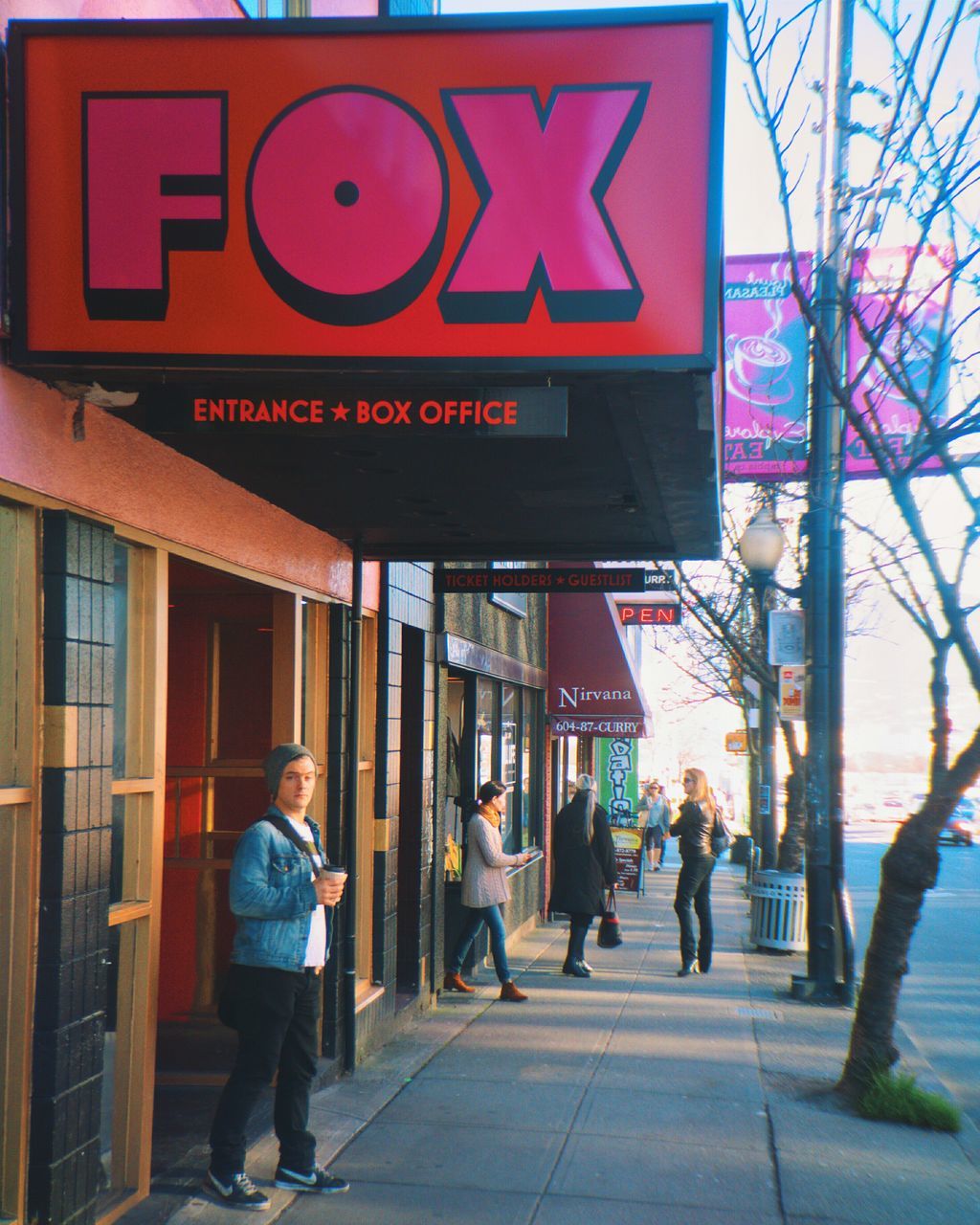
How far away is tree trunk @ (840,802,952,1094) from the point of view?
722 cm

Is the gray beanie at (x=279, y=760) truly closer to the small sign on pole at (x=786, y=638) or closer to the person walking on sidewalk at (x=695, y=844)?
the person walking on sidewalk at (x=695, y=844)

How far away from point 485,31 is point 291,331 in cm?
120

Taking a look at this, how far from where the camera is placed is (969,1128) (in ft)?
23.0

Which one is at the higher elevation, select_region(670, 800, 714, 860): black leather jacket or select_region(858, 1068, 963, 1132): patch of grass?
select_region(670, 800, 714, 860): black leather jacket

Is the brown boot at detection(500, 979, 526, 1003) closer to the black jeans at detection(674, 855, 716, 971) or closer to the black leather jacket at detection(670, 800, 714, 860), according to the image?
the black jeans at detection(674, 855, 716, 971)

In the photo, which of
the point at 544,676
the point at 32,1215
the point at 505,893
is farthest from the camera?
the point at 544,676

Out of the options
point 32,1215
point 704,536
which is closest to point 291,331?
point 32,1215

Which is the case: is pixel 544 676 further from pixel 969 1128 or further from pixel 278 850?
pixel 278 850

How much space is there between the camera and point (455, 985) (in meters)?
10.7

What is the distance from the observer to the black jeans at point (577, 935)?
11836 millimetres

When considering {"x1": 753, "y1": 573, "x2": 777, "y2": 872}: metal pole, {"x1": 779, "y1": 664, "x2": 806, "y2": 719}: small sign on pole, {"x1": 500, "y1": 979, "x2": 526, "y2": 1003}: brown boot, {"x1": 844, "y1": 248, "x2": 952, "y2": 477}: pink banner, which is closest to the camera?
{"x1": 844, "y1": 248, "x2": 952, "y2": 477}: pink banner

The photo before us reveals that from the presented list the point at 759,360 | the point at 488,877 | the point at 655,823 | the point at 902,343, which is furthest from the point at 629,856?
the point at 902,343

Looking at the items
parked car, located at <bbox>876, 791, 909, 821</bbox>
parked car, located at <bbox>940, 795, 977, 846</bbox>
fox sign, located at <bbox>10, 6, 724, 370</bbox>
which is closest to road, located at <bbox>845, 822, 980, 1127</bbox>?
fox sign, located at <bbox>10, 6, 724, 370</bbox>

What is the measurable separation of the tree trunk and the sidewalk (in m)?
0.38
